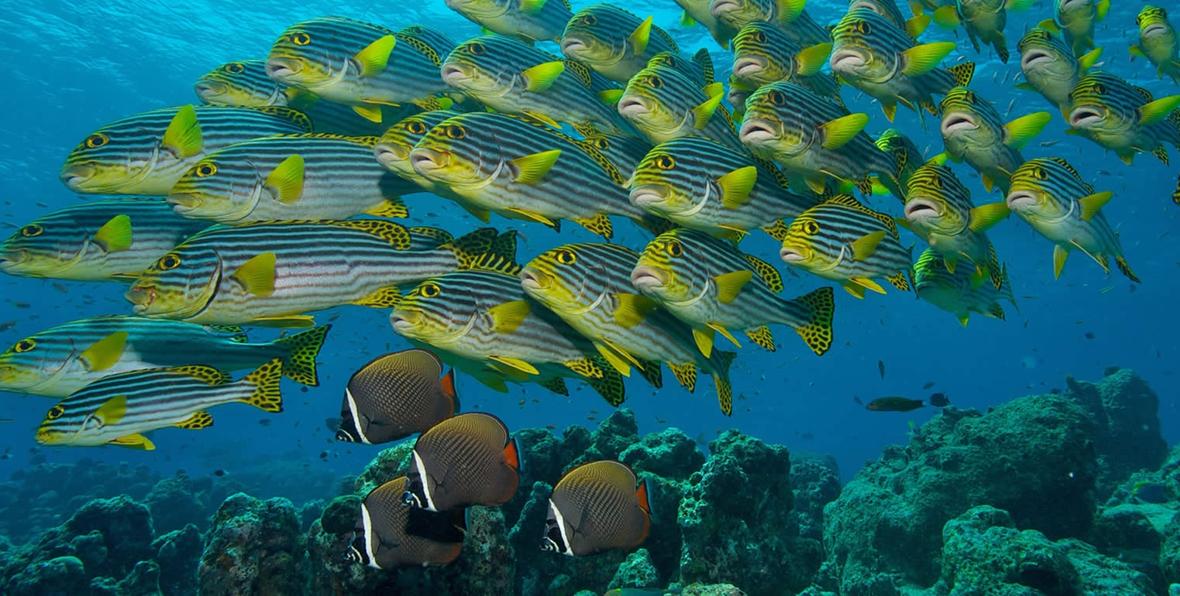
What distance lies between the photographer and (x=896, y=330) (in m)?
91.8

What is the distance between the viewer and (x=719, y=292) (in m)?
4.24

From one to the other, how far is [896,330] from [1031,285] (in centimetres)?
2755

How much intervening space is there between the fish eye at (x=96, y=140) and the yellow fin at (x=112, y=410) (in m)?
1.74

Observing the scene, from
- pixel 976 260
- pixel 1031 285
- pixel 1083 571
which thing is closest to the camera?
pixel 976 260

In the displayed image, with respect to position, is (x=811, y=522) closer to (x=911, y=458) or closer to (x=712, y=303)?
(x=911, y=458)

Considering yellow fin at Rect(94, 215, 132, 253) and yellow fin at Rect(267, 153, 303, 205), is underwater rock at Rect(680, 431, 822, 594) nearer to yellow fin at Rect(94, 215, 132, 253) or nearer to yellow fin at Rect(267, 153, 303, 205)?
yellow fin at Rect(267, 153, 303, 205)

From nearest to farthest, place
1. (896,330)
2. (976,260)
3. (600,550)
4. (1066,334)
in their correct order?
(600,550)
(976,260)
(896,330)
(1066,334)

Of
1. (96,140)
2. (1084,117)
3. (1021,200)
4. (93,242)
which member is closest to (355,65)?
(96,140)

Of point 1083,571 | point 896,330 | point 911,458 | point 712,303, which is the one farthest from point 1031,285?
point 712,303

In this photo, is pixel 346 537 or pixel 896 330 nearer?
pixel 346 537

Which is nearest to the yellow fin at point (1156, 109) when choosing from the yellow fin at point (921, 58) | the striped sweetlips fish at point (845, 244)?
the yellow fin at point (921, 58)

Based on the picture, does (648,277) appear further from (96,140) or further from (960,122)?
(96,140)

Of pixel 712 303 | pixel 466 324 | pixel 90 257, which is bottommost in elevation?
pixel 90 257

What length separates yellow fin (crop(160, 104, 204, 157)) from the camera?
15.4 ft
